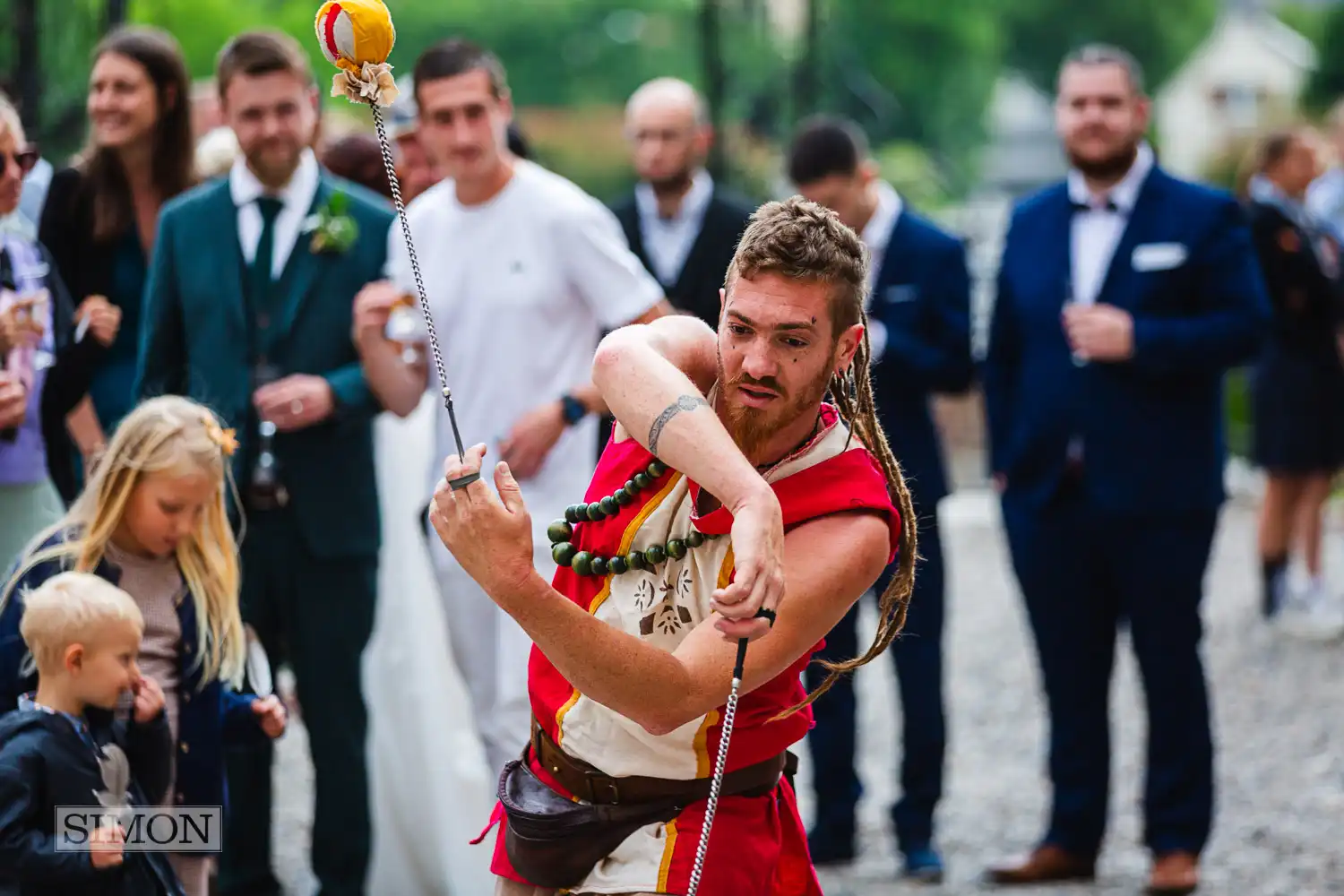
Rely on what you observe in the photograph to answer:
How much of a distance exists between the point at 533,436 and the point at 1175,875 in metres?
2.47

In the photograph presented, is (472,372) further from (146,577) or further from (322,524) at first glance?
(146,577)

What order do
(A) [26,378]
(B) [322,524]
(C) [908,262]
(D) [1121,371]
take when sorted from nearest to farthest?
(A) [26,378], (B) [322,524], (D) [1121,371], (C) [908,262]

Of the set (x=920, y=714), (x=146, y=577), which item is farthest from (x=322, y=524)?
(x=920, y=714)

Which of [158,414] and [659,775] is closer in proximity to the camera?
[659,775]

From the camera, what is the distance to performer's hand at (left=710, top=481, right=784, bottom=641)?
105 inches

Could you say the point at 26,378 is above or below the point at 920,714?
above

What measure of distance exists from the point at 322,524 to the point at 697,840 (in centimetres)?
258

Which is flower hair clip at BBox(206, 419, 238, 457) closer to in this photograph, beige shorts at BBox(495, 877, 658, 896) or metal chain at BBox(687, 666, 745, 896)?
beige shorts at BBox(495, 877, 658, 896)

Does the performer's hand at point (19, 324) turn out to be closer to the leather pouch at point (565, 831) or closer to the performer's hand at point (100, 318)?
the performer's hand at point (100, 318)

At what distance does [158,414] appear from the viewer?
439 centimetres

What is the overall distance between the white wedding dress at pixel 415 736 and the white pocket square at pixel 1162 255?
2.29 m

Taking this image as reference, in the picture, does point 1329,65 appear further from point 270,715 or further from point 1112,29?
point 270,715

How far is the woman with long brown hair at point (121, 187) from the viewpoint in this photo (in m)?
5.70

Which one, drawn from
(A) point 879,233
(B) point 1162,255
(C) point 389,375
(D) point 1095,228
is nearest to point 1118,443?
(B) point 1162,255
